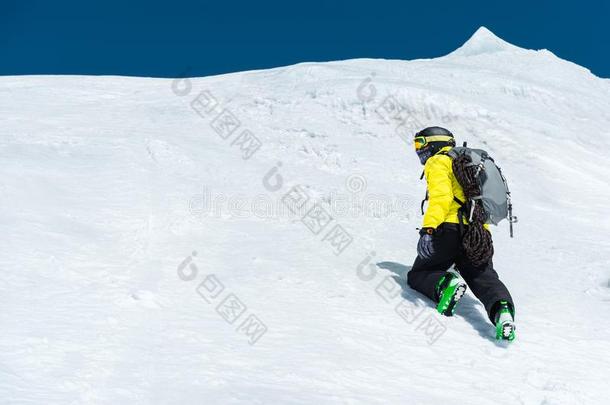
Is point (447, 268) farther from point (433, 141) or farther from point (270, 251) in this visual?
point (270, 251)

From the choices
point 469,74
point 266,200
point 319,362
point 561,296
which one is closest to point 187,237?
point 266,200

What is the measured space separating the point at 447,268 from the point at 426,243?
432 millimetres

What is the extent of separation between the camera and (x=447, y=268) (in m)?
4.58

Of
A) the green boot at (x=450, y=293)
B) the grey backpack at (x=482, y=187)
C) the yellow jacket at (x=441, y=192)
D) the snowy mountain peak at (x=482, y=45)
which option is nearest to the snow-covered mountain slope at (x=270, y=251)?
the green boot at (x=450, y=293)

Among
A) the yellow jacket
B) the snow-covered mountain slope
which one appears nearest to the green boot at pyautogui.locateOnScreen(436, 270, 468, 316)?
the snow-covered mountain slope

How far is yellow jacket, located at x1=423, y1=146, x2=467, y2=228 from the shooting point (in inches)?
170

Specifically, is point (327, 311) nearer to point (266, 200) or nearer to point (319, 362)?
point (319, 362)

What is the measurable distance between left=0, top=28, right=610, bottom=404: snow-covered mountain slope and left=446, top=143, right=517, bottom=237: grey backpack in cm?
89

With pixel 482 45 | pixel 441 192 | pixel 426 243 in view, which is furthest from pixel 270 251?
pixel 482 45

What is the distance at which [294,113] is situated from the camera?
10.5 metres

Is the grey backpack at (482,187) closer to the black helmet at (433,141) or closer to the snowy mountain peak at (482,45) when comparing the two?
the black helmet at (433,141)

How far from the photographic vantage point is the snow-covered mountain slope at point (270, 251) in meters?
2.95

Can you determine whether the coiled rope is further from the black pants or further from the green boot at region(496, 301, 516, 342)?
the green boot at region(496, 301, 516, 342)

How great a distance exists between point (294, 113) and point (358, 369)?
789cm
